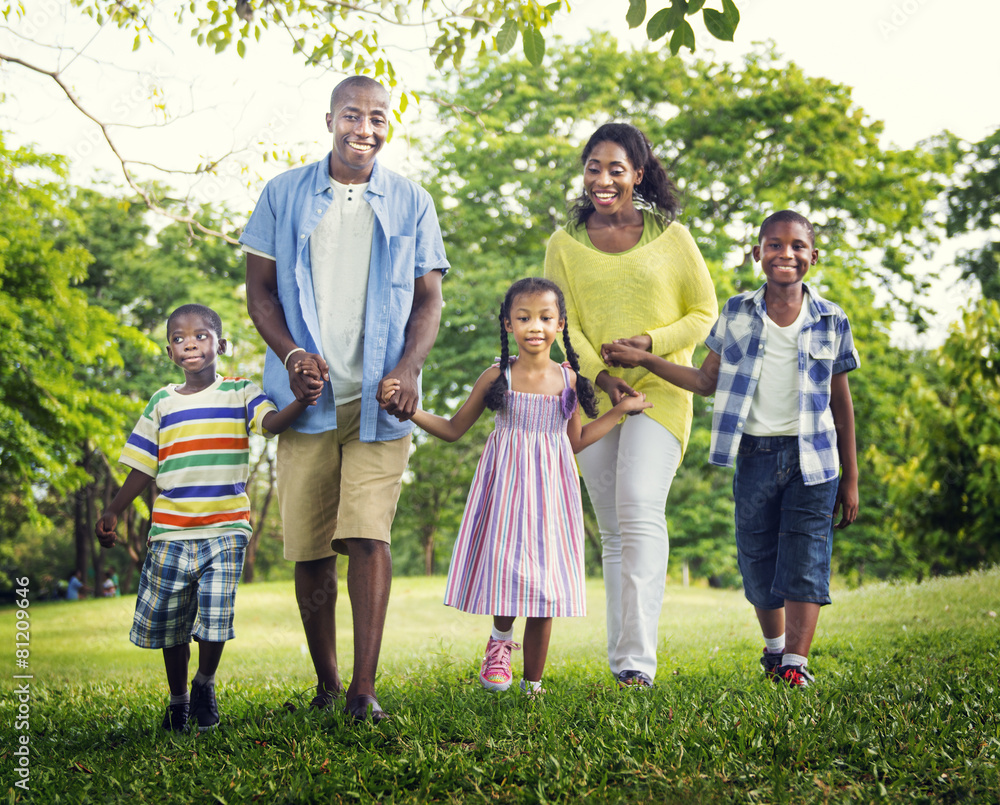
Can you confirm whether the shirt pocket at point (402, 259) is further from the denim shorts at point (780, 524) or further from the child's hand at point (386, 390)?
the denim shorts at point (780, 524)

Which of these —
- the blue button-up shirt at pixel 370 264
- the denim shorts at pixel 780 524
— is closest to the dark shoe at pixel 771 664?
the denim shorts at pixel 780 524

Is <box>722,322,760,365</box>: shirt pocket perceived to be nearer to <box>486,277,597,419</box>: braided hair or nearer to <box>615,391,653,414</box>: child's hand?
<box>615,391,653,414</box>: child's hand

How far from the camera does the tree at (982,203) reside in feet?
73.5

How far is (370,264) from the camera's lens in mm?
3982

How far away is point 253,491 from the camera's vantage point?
3281 centimetres

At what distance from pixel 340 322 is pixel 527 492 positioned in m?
1.18

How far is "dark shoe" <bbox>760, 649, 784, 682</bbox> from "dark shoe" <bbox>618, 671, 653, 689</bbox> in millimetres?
632

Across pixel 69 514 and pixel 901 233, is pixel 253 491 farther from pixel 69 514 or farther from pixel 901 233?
pixel 901 233

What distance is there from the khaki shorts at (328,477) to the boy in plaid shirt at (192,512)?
0.56ft

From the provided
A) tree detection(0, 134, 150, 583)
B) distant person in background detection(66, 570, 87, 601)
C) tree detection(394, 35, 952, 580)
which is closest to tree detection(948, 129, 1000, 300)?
tree detection(394, 35, 952, 580)

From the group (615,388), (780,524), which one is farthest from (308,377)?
(780,524)

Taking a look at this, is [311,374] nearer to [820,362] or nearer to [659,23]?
[659,23]

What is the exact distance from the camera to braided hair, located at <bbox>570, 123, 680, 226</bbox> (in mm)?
4555

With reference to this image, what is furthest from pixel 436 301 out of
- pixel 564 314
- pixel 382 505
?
pixel 382 505
